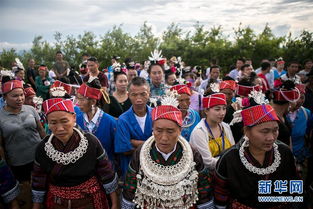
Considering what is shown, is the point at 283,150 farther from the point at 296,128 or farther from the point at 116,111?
the point at 116,111

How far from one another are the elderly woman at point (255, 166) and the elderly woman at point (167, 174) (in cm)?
20

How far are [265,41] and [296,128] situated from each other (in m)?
14.4

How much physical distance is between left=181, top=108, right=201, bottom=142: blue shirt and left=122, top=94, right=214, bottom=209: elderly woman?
1262 mm

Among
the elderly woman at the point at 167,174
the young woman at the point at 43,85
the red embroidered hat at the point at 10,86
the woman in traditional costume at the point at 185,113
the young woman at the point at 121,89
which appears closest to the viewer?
the elderly woman at the point at 167,174

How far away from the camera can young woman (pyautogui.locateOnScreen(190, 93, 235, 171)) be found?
2811 mm

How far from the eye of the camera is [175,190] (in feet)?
6.97

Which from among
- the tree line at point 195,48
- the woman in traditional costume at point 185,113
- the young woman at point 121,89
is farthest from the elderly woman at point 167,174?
the tree line at point 195,48

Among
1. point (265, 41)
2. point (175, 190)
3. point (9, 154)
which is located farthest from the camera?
point (265, 41)

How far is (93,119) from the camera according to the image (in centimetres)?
331

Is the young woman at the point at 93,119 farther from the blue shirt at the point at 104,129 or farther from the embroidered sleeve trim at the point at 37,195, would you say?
the embroidered sleeve trim at the point at 37,195

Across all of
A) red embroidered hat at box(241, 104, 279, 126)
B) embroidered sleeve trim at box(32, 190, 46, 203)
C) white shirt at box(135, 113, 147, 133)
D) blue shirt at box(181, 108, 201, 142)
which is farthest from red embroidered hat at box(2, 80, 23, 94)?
red embroidered hat at box(241, 104, 279, 126)

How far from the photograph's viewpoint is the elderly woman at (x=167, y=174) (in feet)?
6.95

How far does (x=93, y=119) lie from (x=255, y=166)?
225cm

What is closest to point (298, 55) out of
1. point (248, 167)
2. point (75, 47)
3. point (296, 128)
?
point (296, 128)
